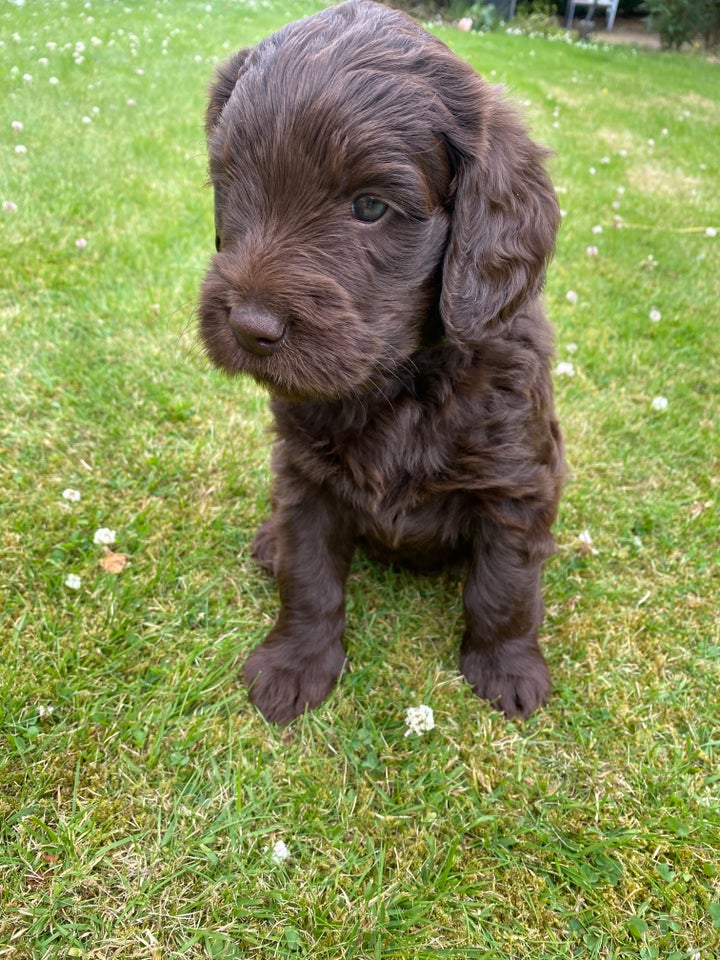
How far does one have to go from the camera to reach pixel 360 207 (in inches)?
58.4

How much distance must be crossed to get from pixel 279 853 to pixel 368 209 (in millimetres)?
1416

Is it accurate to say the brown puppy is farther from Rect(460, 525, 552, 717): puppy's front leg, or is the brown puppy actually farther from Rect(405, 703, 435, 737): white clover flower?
Rect(405, 703, 435, 737): white clover flower

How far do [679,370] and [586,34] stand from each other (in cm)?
1927

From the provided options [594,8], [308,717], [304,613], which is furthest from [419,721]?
[594,8]

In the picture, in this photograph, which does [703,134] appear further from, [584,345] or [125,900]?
[125,900]

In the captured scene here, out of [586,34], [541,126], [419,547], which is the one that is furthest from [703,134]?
[586,34]

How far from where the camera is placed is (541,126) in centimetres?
772

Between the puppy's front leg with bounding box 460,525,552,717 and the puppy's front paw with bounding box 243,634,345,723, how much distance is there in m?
0.40

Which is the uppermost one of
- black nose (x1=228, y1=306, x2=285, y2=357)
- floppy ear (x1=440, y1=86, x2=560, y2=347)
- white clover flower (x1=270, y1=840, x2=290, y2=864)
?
floppy ear (x1=440, y1=86, x2=560, y2=347)

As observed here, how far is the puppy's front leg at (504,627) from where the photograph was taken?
189 cm

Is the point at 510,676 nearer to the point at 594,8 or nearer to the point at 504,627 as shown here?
the point at 504,627

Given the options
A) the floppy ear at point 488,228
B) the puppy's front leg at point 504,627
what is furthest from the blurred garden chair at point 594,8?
the puppy's front leg at point 504,627

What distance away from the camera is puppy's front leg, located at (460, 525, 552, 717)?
1.89 m

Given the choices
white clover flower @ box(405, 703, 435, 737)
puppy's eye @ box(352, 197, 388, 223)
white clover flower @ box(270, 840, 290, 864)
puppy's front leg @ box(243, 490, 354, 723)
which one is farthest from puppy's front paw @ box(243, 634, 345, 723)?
puppy's eye @ box(352, 197, 388, 223)
